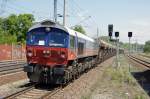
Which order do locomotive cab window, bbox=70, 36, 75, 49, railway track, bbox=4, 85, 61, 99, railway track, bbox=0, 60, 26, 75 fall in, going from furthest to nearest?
railway track, bbox=0, 60, 26, 75
locomotive cab window, bbox=70, 36, 75, 49
railway track, bbox=4, 85, 61, 99

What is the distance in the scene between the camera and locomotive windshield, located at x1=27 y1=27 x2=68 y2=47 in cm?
2009

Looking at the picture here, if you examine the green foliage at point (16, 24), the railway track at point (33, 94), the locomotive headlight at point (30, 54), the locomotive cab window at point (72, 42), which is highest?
the green foliage at point (16, 24)

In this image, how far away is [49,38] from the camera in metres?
20.2

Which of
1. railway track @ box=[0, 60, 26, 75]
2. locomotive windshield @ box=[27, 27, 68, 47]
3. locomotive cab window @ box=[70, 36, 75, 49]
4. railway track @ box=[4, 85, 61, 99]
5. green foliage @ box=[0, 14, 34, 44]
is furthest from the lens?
green foliage @ box=[0, 14, 34, 44]

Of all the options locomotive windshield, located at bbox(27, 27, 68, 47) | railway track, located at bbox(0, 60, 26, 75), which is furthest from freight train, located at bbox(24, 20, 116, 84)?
railway track, located at bbox(0, 60, 26, 75)

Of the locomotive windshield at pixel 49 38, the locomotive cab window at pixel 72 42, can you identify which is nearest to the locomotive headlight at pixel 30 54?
the locomotive windshield at pixel 49 38

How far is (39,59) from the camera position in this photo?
20.0 meters

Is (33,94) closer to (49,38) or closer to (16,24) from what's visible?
(49,38)

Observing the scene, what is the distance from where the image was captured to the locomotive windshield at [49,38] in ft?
65.9

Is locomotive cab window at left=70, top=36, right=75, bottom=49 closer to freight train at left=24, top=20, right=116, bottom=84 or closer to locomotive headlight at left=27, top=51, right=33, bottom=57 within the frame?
freight train at left=24, top=20, right=116, bottom=84

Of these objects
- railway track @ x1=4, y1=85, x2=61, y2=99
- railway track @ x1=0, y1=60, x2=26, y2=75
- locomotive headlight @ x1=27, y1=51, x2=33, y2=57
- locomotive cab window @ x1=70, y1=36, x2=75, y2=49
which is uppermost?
locomotive cab window @ x1=70, y1=36, x2=75, y2=49

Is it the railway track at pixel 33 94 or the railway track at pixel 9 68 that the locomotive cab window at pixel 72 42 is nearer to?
the railway track at pixel 33 94

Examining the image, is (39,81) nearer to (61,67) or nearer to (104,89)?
(61,67)

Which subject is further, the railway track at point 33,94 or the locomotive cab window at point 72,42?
the locomotive cab window at point 72,42
